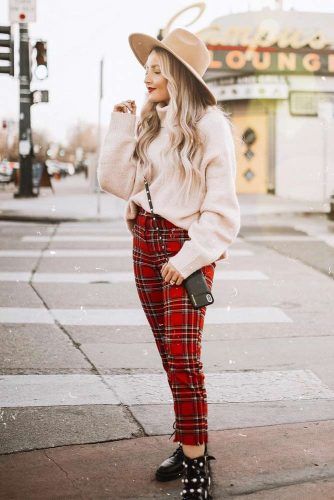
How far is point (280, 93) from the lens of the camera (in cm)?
2744

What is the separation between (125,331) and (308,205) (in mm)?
15537

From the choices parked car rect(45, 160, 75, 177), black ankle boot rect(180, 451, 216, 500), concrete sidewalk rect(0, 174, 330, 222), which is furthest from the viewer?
parked car rect(45, 160, 75, 177)

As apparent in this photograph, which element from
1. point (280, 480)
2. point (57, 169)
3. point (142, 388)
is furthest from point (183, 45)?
point (57, 169)

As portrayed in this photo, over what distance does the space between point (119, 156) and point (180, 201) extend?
1.31ft

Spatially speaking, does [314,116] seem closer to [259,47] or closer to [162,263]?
[259,47]

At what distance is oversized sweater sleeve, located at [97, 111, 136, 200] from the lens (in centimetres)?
354

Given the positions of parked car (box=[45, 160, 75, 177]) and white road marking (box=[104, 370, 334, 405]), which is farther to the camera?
parked car (box=[45, 160, 75, 177])

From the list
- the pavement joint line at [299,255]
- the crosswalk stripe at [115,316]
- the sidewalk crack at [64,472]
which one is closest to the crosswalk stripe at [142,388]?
the sidewalk crack at [64,472]

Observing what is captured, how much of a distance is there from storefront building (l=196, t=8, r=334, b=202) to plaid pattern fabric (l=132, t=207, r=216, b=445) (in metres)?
23.6

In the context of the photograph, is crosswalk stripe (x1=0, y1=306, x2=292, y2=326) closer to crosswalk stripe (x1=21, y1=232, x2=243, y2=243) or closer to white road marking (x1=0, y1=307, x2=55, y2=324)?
white road marking (x1=0, y1=307, x2=55, y2=324)

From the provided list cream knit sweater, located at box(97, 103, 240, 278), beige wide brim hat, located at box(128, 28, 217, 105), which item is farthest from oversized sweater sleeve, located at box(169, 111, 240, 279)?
beige wide brim hat, located at box(128, 28, 217, 105)

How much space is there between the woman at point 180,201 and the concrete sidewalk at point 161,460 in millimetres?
172

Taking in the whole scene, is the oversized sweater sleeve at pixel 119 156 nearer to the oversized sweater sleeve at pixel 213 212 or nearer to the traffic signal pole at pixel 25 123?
the oversized sweater sleeve at pixel 213 212

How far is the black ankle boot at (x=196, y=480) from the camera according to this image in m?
3.23
